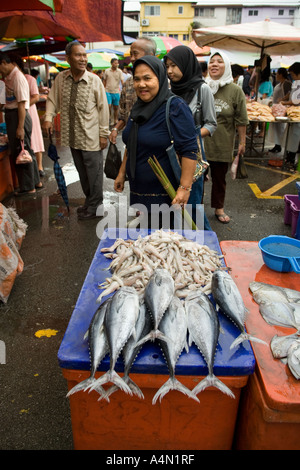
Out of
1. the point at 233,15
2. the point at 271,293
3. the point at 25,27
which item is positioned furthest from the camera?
the point at 233,15

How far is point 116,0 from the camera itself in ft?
24.2

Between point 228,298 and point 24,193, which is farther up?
point 228,298

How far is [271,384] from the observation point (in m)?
1.72

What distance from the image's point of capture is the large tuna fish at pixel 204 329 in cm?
172

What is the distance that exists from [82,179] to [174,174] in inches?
118

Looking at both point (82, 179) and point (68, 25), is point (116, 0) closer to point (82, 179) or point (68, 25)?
point (68, 25)

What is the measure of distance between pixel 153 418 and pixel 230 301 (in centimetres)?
79

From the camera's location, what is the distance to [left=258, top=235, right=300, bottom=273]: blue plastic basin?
8.64 feet

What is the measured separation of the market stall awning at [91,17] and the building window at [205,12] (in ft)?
158

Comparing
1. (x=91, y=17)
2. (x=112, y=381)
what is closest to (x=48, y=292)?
(x=112, y=381)

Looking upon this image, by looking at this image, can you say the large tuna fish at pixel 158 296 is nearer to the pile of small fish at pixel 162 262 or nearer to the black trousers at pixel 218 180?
the pile of small fish at pixel 162 262

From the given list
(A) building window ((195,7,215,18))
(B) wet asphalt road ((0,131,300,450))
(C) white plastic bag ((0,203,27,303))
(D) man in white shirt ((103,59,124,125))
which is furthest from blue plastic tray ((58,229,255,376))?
(A) building window ((195,7,215,18))

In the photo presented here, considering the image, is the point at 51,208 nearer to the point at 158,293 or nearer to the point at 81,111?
the point at 81,111

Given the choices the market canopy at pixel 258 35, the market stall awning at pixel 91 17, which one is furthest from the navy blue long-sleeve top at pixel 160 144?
the market canopy at pixel 258 35
